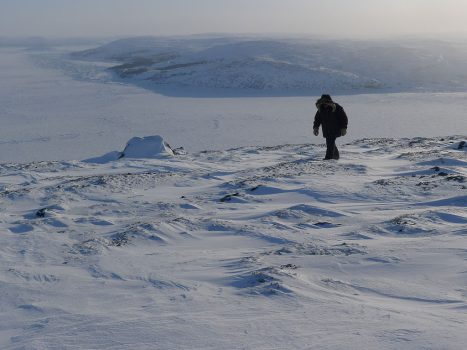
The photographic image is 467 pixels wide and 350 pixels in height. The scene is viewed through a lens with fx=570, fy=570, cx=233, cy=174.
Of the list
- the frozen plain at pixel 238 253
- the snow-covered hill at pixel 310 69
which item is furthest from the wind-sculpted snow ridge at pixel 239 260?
the snow-covered hill at pixel 310 69

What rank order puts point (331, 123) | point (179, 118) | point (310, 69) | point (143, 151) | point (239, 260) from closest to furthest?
point (239, 260), point (331, 123), point (143, 151), point (179, 118), point (310, 69)

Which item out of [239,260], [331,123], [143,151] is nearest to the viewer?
[239,260]

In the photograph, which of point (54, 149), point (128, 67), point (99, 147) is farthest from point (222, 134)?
point (128, 67)

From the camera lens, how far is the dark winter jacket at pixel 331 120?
1071cm

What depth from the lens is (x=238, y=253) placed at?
5297 mm

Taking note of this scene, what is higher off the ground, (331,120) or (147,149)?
(331,120)

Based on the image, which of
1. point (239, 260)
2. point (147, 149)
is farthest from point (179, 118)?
point (239, 260)

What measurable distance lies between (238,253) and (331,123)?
6014 millimetres

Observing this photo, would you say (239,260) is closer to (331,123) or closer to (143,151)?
(331,123)

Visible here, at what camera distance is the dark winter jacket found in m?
10.7

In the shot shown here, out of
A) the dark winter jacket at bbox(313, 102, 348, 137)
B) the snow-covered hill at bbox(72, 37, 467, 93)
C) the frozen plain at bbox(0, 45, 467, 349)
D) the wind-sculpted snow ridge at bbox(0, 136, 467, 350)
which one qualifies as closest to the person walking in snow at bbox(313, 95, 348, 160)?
the dark winter jacket at bbox(313, 102, 348, 137)

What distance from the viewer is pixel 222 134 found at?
71.7ft

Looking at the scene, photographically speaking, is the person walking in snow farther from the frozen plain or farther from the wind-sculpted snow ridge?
the wind-sculpted snow ridge

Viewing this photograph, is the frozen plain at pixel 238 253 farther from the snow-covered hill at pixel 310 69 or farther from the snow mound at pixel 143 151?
the snow-covered hill at pixel 310 69
